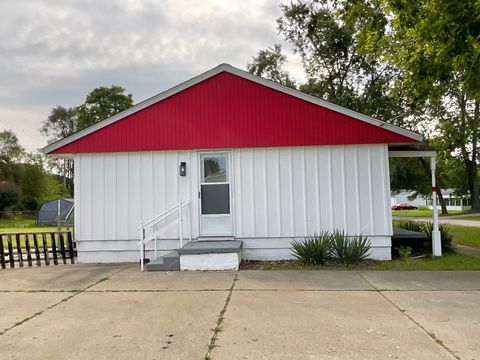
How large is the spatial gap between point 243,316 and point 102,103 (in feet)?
129

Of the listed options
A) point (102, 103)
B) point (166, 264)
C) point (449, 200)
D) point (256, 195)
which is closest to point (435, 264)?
point (256, 195)

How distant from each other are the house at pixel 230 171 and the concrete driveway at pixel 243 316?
1.96 m

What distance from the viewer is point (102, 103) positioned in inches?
1625

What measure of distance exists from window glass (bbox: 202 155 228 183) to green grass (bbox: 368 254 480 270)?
4116mm

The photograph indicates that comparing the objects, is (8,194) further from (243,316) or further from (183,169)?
(243,316)

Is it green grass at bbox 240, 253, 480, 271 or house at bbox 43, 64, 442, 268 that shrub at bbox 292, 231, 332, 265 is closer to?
green grass at bbox 240, 253, 480, 271

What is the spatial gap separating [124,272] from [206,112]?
4314mm

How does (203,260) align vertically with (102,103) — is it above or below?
below

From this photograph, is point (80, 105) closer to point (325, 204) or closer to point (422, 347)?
point (325, 204)

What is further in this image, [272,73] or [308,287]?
[272,73]

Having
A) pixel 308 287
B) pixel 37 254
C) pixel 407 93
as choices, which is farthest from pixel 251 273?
pixel 407 93

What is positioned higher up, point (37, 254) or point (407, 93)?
point (407, 93)

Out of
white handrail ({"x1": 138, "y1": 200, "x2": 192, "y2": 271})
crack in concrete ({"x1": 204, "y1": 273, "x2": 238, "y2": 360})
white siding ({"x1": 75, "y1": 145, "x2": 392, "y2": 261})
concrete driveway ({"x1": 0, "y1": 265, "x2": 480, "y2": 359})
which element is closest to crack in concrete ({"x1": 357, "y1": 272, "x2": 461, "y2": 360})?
concrete driveway ({"x1": 0, "y1": 265, "x2": 480, "y2": 359})

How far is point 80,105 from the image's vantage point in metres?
42.1
